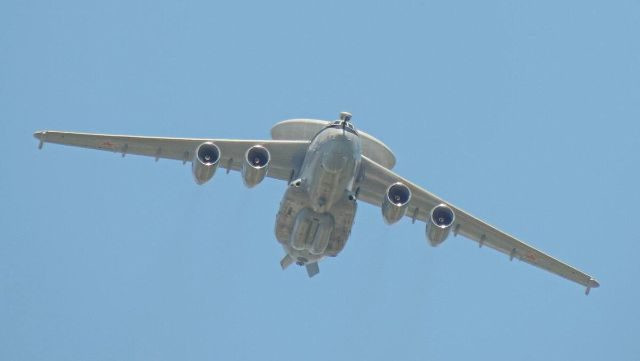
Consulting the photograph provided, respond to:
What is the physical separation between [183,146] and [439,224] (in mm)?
8988

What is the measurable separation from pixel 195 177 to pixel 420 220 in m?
9.10

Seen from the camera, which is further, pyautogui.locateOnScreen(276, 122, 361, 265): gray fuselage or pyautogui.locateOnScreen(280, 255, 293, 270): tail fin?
pyautogui.locateOnScreen(280, 255, 293, 270): tail fin

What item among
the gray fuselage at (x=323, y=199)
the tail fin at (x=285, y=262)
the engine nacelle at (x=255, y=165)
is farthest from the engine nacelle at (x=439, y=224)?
the engine nacelle at (x=255, y=165)

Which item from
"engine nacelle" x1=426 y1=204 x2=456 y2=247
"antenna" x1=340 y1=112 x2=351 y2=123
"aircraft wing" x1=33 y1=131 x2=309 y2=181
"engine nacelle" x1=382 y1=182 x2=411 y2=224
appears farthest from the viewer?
"aircraft wing" x1=33 y1=131 x2=309 y2=181

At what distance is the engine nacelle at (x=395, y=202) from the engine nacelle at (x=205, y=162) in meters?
5.52

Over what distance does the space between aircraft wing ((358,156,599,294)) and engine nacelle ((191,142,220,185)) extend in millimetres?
5863

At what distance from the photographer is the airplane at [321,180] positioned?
30797 mm

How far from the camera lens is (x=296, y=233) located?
32125 mm

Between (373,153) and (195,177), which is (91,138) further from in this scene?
(373,153)

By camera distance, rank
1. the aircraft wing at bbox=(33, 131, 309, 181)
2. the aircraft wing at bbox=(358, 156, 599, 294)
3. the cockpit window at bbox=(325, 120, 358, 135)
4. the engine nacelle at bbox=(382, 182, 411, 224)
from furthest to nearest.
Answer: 1. the aircraft wing at bbox=(358, 156, 599, 294)
2. the aircraft wing at bbox=(33, 131, 309, 181)
3. the engine nacelle at bbox=(382, 182, 411, 224)
4. the cockpit window at bbox=(325, 120, 358, 135)

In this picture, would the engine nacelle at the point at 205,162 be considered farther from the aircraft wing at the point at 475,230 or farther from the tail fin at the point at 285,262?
the aircraft wing at the point at 475,230

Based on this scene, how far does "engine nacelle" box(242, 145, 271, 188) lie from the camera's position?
31.0 m

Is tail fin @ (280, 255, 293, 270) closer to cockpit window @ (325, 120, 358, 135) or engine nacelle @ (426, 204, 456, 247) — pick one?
engine nacelle @ (426, 204, 456, 247)

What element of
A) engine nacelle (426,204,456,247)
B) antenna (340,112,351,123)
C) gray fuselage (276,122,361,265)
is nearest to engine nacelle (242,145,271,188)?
gray fuselage (276,122,361,265)
